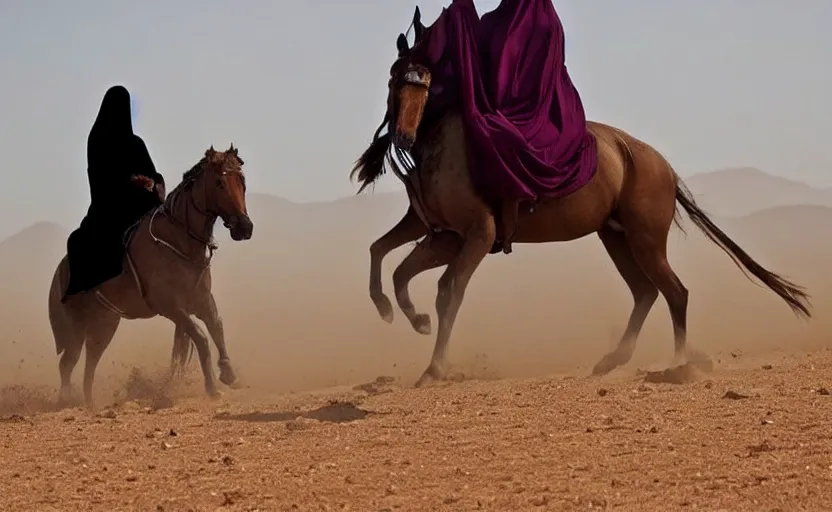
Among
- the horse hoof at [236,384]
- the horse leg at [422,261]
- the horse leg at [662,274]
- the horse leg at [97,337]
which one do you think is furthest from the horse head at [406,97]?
the horse leg at [97,337]

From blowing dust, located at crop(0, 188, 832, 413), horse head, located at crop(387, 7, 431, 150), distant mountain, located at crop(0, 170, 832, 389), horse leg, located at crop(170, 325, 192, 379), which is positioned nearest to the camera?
horse head, located at crop(387, 7, 431, 150)

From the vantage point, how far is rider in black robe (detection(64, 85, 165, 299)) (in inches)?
462

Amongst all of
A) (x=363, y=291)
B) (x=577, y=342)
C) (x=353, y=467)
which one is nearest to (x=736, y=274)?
(x=363, y=291)

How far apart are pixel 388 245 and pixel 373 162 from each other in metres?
0.74

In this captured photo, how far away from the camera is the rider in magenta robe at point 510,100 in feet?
32.7

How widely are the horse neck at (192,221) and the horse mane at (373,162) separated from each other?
1401mm

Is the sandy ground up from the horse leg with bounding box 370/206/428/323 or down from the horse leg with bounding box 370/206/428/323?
down

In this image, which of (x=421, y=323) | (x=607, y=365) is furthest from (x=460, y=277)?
(x=607, y=365)

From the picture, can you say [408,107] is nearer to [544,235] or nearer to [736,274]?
[544,235]

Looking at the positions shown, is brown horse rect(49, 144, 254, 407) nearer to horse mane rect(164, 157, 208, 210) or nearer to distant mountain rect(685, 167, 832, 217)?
horse mane rect(164, 157, 208, 210)

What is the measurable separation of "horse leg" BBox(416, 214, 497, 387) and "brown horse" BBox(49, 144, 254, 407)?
183cm

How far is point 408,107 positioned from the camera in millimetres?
9695

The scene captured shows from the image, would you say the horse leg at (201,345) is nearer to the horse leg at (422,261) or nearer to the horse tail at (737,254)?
the horse leg at (422,261)

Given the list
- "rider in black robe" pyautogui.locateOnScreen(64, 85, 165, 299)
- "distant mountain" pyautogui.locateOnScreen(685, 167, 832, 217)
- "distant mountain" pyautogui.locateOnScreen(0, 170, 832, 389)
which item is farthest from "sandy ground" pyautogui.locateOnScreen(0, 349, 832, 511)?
"distant mountain" pyautogui.locateOnScreen(685, 167, 832, 217)
